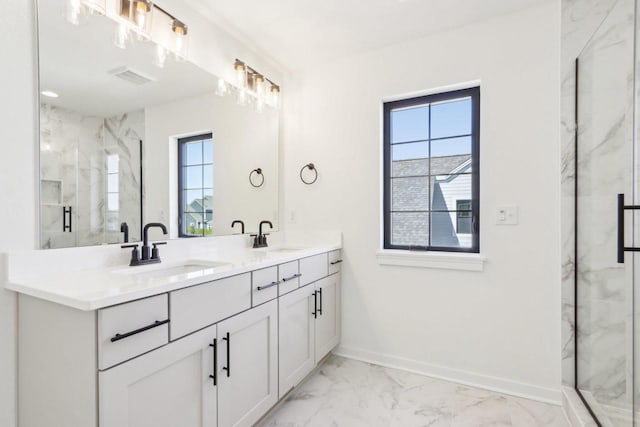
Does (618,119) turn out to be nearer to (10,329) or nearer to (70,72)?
(70,72)

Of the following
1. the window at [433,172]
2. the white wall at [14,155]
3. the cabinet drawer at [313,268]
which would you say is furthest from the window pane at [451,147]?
the white wall at [14,155]

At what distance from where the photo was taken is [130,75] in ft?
5.25

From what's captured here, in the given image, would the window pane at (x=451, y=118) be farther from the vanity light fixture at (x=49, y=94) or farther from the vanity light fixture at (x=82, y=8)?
the vanity light fixture at (x=49, y=94)

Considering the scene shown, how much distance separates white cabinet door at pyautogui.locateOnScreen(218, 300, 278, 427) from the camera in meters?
1.35

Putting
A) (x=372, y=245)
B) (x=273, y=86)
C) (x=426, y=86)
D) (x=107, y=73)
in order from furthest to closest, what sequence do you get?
(x=273, y=86) → (x=372, y=245) → (x=426, y=86) → (x=107, y=73)

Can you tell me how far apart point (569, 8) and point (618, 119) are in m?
0.82

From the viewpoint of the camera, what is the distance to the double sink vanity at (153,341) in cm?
94

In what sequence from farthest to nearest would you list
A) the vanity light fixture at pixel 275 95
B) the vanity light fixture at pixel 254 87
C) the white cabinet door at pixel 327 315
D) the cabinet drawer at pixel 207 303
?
the vanity light fixture at pixel 275 95, the vanity light fixture at pixel 254 87, the white cabinet door at pixel 327 315, the cabinet drawer at pixel 207 303

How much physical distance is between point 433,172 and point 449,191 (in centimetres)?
18

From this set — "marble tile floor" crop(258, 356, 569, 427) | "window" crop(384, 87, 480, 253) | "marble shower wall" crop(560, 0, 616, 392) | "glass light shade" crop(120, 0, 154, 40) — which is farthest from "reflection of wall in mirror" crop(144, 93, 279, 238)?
"marble shower wall" crop(560, 0, 616, 392)

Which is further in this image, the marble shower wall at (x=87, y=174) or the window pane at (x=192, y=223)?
the window pane at (x=192, y=223)

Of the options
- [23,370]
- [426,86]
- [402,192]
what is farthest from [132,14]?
[402,192]

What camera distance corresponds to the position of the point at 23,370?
115cm

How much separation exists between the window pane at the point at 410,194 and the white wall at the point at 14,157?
2.06m
